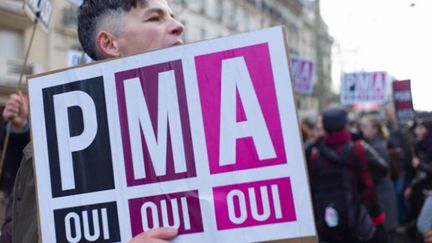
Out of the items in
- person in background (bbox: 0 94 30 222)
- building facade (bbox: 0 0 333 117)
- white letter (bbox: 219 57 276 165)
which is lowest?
white letter (bbox: 219 57 276 165)

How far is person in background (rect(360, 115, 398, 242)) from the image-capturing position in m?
6.00

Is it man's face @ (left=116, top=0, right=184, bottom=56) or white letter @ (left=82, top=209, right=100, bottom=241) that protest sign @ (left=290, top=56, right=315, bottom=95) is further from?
white letter @ (left=82, top=209, right=100, bottom=241)

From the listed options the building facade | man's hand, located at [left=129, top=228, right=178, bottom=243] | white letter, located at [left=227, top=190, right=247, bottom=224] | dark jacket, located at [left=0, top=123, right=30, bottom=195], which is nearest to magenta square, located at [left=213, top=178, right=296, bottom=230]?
white letter, located at [left=227, top=190, right=247, bottom=224]

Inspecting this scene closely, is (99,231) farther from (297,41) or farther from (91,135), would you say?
(297,41)

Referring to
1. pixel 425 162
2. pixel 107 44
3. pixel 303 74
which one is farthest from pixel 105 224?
pixel 303 74

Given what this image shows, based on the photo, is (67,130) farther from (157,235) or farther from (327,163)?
(327,163)

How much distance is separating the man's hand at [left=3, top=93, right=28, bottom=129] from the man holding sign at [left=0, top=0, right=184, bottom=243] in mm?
1301

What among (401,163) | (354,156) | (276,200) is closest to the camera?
(276,200)

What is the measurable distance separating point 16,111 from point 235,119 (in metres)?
1.96

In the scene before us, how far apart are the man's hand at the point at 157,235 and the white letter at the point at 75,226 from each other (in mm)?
168

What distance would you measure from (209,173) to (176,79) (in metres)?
0.23

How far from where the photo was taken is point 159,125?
52.9 inches

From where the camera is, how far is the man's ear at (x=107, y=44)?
64.4 inches

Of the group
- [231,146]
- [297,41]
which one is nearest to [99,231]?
[231,146]
